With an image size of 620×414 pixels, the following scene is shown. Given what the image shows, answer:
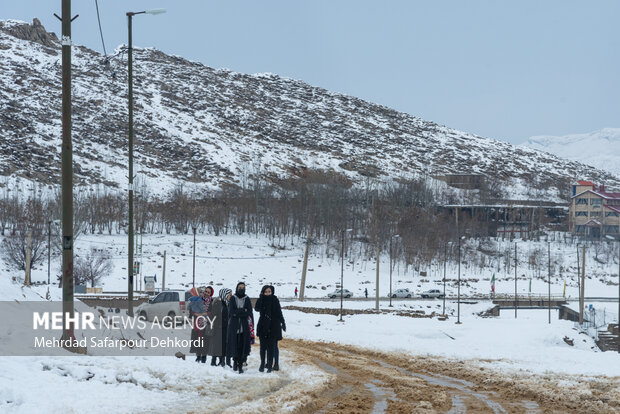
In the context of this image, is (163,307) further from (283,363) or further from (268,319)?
(268,319)

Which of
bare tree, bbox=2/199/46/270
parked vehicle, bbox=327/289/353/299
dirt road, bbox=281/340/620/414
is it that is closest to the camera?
dirt road, bbox=281/340/620/414

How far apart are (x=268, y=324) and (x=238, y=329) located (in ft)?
2.22

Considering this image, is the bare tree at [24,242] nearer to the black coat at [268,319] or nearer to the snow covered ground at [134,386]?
the black coat at [268,319]

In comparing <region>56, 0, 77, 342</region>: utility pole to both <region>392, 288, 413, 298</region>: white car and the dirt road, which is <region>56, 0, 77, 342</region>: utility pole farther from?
<region>392, 288, 413, 298</region>: white car

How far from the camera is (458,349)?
2434cm

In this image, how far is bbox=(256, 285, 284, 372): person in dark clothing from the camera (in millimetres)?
15383

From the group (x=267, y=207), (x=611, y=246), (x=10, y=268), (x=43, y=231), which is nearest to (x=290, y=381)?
(x=611, y=246)

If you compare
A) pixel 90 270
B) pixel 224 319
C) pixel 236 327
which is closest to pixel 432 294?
pixel 90 270

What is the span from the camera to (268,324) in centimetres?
1540

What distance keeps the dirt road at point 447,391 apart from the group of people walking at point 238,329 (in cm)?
164

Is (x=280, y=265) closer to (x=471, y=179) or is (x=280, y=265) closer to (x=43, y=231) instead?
(x=43, y=231)

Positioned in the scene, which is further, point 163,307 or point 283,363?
point 163,307

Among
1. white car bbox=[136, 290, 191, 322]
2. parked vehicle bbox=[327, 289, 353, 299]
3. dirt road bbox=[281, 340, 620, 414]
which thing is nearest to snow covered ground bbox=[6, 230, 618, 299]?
parked vehicle bbox=[327, 289, 353, 299]

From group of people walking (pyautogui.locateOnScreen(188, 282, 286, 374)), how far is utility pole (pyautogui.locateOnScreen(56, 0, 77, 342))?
3.42 meters
